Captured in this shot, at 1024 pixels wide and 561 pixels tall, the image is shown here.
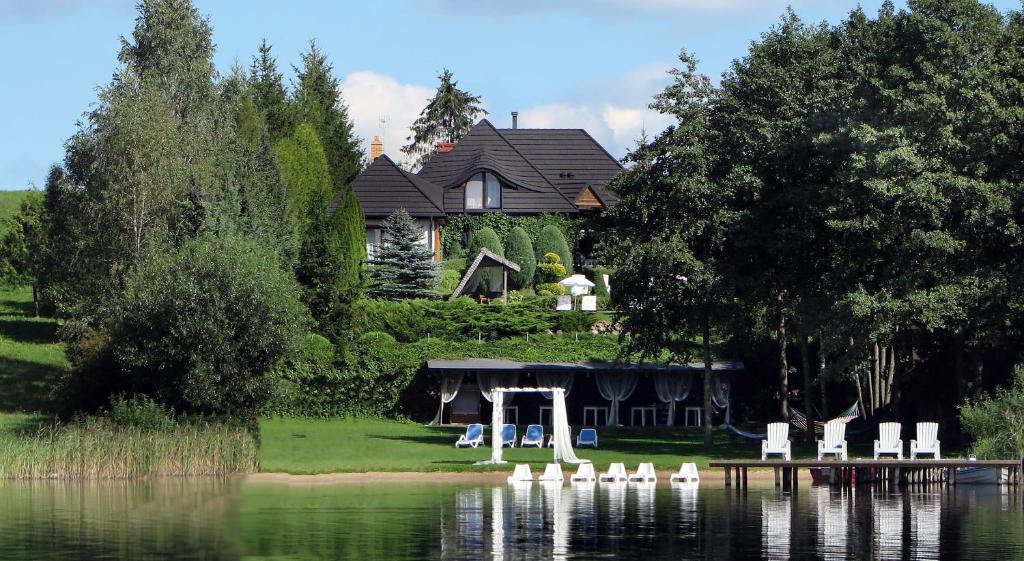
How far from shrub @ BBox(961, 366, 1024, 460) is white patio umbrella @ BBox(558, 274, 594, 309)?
22.0 metres

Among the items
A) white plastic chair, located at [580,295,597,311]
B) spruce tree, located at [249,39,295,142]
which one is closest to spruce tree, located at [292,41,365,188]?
spruce tree, located at [249,39,295,142]

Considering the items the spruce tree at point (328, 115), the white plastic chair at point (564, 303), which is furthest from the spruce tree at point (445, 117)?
the white plastic chair at point (564, 303)

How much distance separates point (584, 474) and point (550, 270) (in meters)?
27.6

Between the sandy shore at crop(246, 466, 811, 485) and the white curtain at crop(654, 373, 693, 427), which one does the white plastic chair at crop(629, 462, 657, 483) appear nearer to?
the sandy shore at crop(246, 466, 811, 485)

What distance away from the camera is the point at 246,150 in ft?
176

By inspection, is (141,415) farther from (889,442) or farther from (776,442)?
(889,442)

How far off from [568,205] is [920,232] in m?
32.3

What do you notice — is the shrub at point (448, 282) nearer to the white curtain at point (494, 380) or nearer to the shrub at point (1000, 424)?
the white curtain at point (494, 380)

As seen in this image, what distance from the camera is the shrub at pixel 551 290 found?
5731 cm

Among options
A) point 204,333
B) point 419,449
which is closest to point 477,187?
point 419,449

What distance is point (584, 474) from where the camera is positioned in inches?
1302

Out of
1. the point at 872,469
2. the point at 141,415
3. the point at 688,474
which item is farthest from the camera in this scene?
the point at 141,415

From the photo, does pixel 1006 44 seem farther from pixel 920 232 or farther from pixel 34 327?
pixel 34 327

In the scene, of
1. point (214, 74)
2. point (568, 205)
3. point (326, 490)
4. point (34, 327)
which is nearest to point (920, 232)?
point (326, 490)
